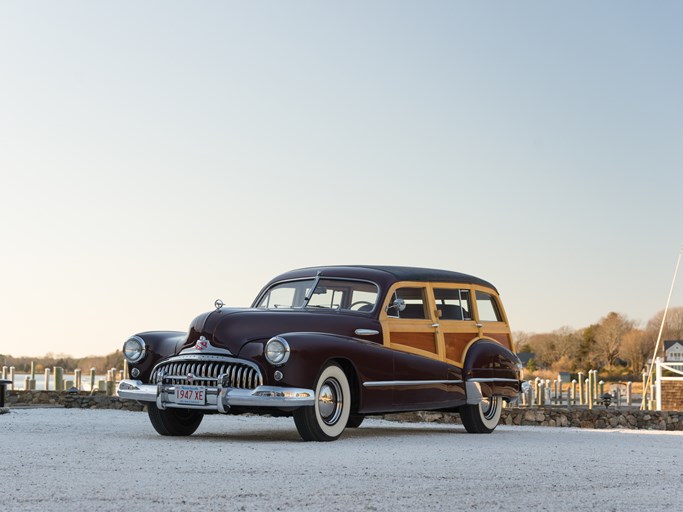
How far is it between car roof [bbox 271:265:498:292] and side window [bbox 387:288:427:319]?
15 cm

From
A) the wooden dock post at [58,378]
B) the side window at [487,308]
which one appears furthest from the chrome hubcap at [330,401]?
the wooden dock post at [58,378]

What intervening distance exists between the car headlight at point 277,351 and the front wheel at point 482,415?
3575 mm

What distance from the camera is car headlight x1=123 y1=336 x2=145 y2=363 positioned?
12.1 m

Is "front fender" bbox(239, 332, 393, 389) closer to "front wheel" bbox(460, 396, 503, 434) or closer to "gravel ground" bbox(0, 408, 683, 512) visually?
"gravel ground" bbox(0, 408, 683, 512)

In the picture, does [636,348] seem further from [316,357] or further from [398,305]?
[316,357]

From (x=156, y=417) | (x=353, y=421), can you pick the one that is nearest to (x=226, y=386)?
(x=156, y=417)

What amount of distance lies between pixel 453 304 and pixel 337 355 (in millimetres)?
2871

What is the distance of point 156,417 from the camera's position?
39.2 feet

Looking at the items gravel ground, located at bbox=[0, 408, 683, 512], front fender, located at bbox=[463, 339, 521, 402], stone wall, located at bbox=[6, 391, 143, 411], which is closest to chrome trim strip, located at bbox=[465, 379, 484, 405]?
front fender, located at bbox=[463, 339, 521, 402]

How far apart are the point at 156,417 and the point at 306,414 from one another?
6.90ft

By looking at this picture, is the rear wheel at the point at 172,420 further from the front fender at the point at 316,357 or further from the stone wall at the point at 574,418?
the stone wall at the point at 574,418

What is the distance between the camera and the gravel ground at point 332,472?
6426 mm

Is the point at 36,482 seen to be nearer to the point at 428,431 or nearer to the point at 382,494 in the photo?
the point at 382,494

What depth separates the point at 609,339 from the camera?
139250 millimetres
